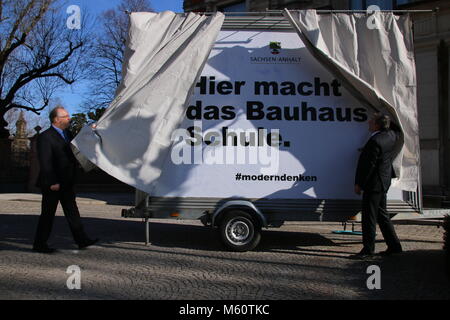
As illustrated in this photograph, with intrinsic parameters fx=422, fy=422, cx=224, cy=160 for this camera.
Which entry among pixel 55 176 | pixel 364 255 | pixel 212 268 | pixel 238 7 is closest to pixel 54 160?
pixel 55 176

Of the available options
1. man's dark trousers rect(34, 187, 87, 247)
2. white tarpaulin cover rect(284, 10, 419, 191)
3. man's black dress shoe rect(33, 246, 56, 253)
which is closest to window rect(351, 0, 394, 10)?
white tarpaulin cover rect(284, 10, 419, 191)

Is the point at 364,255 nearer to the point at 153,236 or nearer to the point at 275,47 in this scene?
the point at 275,47

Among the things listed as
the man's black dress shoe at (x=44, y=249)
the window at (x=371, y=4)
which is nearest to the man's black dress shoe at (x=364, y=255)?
the man's black dress shoe at (x=44, y=249)

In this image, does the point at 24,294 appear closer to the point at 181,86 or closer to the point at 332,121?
the point at 181,86

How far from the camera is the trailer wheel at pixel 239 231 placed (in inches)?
257

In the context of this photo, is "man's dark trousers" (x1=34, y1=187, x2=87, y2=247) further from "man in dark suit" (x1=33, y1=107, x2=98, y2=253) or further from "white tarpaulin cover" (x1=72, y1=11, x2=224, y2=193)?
"white tarpaulin cover" (x1=72, y1=11, x2=224, y2=193)

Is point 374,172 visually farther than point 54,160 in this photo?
No

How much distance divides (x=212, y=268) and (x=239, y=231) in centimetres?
105

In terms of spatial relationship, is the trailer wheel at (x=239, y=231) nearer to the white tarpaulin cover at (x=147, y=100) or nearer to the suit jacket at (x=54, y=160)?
the white tarpaulin cover at (x=147, y=100)

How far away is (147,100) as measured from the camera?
6.40 metres

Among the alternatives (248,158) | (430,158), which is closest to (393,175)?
(248,158)

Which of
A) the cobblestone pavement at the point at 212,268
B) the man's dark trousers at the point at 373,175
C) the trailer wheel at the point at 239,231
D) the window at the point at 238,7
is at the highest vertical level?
the window at the point at 238,7

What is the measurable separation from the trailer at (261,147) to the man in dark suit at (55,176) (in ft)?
3.10

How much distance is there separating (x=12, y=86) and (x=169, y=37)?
26341 mm
